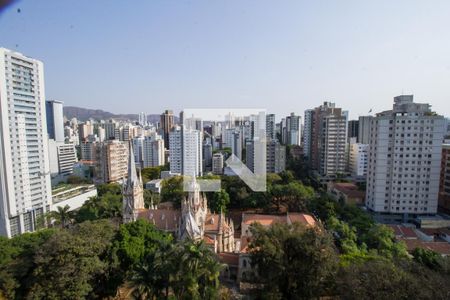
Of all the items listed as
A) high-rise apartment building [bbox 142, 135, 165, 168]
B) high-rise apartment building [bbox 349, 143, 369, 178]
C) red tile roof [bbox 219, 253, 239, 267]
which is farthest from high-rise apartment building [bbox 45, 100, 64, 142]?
high-rise apartment building [bbox 349, 143, 369, 178]

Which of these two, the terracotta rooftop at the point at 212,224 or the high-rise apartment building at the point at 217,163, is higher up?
the high-rise apartment building at the point at 217,163

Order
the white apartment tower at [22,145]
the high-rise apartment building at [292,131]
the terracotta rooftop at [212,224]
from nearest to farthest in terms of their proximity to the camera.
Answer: the terracotta rooftop at [212,224]
the white apartment tower at [22,145]
the high-rise apartment building at [292,131]

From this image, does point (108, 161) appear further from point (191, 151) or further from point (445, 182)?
point (445, 182)

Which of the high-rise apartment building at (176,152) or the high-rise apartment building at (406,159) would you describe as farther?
the high-rise apartment building at (176,152)

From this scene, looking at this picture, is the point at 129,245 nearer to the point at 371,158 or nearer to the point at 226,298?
the point at 226,298

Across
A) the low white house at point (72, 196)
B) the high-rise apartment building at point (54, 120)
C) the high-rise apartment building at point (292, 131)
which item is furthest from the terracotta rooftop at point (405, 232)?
the high-rise apartment building at point (54, 120)

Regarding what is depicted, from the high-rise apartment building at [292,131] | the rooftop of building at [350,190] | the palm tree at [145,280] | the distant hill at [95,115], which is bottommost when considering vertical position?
the rooftop of building at [350,190]

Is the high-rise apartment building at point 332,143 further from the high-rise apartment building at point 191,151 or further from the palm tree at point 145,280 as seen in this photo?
the palm tree at point 145,280

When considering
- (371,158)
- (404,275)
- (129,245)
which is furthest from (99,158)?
(404,275)

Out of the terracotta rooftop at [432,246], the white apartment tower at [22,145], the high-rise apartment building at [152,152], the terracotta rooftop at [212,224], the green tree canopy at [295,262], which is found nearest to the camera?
the green tree canopy at [295,262]
